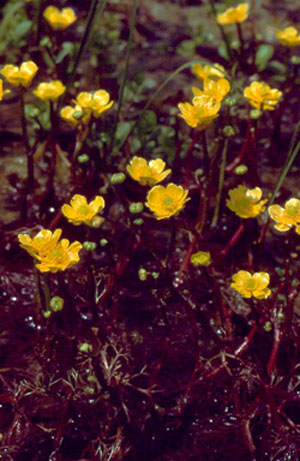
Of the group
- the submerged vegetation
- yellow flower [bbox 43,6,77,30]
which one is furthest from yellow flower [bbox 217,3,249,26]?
yellow flower [bbox 43,6,77,30]

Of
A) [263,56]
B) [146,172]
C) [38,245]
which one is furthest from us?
[263,56]

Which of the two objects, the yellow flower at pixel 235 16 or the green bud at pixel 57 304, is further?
the yellow flower at pixel 235 16

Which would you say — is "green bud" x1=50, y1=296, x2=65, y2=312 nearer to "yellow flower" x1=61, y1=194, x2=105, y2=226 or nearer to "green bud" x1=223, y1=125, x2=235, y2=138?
"yellow flower" x1=61, y1=194, x2=105, y2=226

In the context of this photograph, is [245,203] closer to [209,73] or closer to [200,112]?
[200,112]

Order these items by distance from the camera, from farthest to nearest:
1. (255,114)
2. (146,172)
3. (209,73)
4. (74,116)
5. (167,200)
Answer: (209,73), (255,114), (74,116), (146,172), (167,200)

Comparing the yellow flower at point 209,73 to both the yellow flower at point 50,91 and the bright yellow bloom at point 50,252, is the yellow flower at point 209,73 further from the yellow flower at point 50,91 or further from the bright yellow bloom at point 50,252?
the bright yellow bloom at point 50,252

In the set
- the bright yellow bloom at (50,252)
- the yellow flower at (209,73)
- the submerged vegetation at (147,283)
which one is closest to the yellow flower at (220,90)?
the submerged vegetation at (147,283)

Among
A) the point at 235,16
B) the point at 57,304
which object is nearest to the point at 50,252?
the point at 57,304
